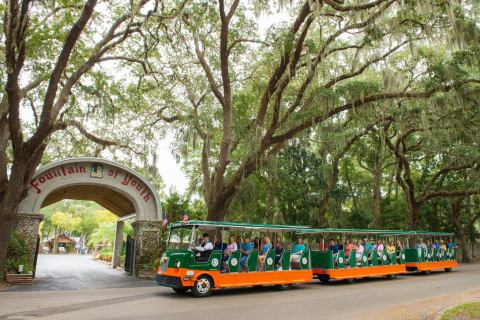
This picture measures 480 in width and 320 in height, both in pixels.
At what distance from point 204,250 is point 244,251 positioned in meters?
1.40

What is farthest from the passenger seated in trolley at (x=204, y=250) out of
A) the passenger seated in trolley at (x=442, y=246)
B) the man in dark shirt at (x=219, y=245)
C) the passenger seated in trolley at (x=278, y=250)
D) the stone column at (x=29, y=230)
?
the passenger seated in trolley at (x=442, y=246)

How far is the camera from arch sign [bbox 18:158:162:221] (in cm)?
1472

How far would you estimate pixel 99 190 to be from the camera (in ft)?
57.8

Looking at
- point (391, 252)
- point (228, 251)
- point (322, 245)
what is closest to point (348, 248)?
point (322, 245)

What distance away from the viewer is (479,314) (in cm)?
711

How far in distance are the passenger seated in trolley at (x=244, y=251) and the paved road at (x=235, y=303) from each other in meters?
0.82

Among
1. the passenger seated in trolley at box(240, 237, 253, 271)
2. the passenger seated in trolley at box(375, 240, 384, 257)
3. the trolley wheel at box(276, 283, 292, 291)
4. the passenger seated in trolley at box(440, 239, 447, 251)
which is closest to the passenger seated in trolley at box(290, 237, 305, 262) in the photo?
the trolley wheel at box(276, 283, 292, 291)

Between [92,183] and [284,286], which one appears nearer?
[284,286]

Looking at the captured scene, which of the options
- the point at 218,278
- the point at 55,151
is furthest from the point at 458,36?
the point at 55,151

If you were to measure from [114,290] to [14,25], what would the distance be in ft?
26.6

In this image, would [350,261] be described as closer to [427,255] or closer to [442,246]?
[427,255]

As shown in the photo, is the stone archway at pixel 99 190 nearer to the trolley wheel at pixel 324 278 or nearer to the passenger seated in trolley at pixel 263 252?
the passenger seated in trolley at pixel 263 252

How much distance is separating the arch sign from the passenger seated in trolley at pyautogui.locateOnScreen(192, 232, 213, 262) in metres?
5.93

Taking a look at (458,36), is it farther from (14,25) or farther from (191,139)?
(14,25)
